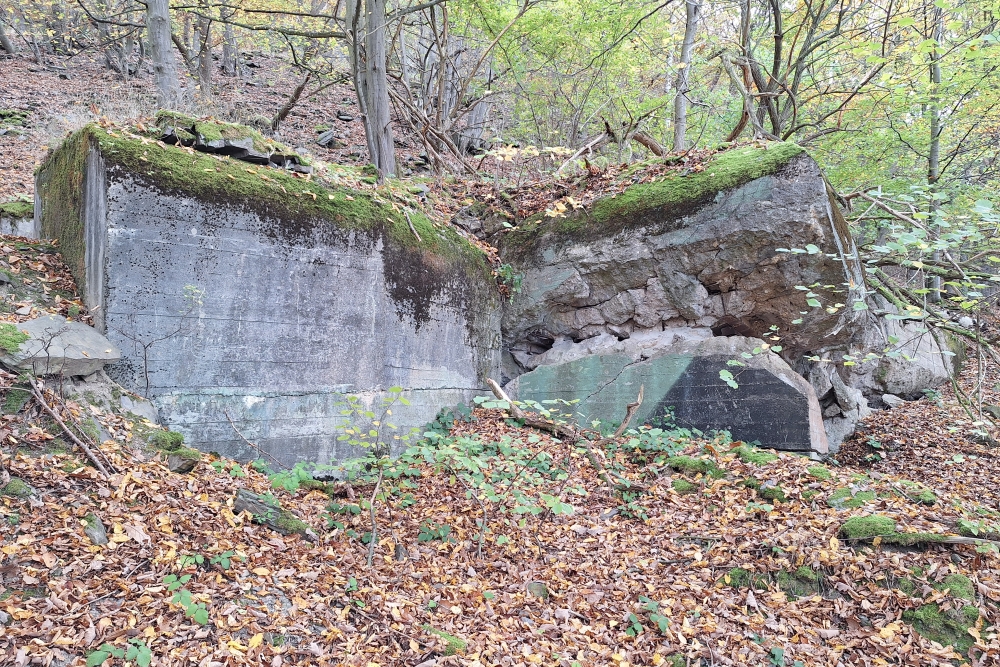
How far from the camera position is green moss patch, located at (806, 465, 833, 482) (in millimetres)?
5078

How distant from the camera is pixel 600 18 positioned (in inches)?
368

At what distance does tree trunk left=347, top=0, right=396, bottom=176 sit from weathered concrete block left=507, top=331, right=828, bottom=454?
370 centimetres

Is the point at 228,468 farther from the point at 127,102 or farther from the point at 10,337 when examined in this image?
the point at 127,102

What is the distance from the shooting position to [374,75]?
754 cm

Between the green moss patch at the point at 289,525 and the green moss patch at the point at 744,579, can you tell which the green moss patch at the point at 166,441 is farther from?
the green moss patch at the point at 744,579

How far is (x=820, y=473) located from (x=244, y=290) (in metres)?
5.45

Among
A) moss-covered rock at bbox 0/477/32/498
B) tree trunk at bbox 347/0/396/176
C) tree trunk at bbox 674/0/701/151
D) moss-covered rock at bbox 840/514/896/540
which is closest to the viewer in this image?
moss-covered rock at bbox 0/477/32/498

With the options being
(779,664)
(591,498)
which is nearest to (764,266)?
(591,498)

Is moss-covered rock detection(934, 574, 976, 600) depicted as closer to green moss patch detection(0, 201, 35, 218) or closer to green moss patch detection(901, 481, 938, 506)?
green moss patch detection(901, 481, 938, 506)

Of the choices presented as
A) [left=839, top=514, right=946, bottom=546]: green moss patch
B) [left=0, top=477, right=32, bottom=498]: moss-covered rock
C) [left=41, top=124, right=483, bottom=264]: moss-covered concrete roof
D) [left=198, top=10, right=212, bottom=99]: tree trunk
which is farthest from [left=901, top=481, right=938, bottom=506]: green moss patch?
[left=198, top=10, right=212, bottom=99]: tree trunk

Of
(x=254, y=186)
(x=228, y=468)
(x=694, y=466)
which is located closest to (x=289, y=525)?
(x=228, y=468)

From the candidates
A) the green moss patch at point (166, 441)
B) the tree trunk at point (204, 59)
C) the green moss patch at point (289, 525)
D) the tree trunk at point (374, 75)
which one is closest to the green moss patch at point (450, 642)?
the green moss patch at point (289, 525)

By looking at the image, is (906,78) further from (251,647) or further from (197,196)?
(251,647)

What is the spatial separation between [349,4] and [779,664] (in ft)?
27.6
